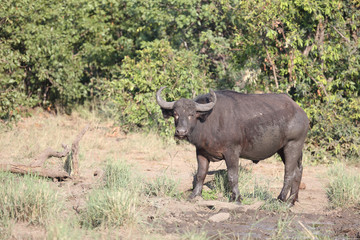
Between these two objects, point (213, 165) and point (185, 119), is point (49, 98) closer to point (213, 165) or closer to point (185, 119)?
point (213, 165)

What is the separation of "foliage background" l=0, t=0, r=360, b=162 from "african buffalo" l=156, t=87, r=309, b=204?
3484 mm

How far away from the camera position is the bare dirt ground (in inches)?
254

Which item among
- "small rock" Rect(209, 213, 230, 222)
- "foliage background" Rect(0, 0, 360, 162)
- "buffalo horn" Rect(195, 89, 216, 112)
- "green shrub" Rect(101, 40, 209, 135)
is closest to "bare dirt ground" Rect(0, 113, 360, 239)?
"small rock" Rect(209, 213, 230, 222)

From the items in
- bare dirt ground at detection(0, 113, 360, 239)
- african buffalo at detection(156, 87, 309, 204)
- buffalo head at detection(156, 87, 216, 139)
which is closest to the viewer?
bare dirt ground at detection(0, 113, 360, 239)

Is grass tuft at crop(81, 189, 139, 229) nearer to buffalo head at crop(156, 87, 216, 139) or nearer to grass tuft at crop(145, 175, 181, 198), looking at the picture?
grass tuft at crop(145, 175, 181, 198)

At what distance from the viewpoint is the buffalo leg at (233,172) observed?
7.79m

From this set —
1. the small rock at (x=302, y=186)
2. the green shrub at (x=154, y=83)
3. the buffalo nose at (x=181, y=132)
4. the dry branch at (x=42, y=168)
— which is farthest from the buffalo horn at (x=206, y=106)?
the green shrub at (x=154, y=83)

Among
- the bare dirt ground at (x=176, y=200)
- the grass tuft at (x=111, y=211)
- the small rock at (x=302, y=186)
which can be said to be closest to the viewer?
the grass tuft at (x=111, y=211)

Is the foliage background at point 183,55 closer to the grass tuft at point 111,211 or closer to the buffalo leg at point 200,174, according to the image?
the buffalo leg at point 200,174

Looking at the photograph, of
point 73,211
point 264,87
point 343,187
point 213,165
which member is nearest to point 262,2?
point 264,87

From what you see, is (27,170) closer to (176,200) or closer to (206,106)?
(176,200)

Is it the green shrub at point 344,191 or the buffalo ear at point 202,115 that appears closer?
the buffalo ear at point 202,115

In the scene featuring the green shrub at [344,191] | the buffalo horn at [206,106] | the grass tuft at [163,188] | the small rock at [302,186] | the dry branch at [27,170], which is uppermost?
the buffalo horn at [206,106]

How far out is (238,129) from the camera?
786 centimetres
